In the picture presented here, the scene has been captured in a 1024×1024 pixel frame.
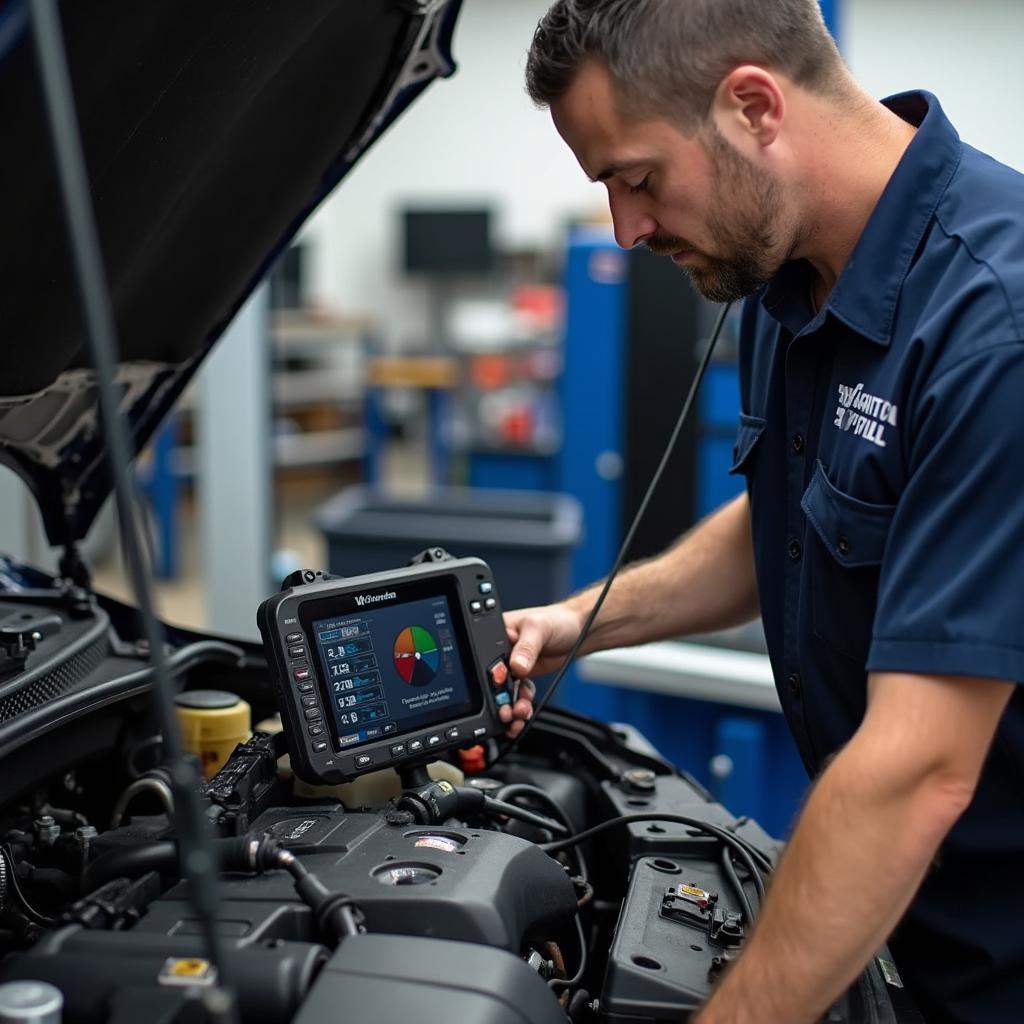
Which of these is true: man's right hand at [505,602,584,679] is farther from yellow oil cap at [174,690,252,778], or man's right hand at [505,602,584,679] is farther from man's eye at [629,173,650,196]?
man's eye at [629,173,650,196]

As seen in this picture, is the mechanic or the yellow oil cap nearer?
the mechanic

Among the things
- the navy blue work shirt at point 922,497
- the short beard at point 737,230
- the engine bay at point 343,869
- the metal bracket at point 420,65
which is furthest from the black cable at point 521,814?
the metal bracket at point 420,65

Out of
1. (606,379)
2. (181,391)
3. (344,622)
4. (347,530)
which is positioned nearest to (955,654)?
(344,622)

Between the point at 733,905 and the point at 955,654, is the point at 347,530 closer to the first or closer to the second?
the point at 733,905

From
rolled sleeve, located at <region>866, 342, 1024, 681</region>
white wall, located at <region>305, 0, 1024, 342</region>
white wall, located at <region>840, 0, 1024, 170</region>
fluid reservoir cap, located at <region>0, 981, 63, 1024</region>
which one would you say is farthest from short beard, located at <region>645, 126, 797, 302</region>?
white wall, located at <region>840, 0, 1024, 170</region>

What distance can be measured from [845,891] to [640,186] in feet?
2.02

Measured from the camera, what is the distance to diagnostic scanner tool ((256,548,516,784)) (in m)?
1.12

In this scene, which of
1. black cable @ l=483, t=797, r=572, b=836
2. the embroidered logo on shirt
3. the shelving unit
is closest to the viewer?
the embroidered logo on shirt

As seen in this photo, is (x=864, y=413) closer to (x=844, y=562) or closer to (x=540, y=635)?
(x=844, y=562)

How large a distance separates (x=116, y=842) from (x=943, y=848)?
719 millimetres

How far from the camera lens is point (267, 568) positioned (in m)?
3.23

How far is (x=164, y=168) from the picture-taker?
1159 millimetres

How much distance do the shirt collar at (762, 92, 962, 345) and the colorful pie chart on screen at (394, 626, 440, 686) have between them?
512mm

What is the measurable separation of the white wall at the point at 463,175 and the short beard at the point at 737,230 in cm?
812
